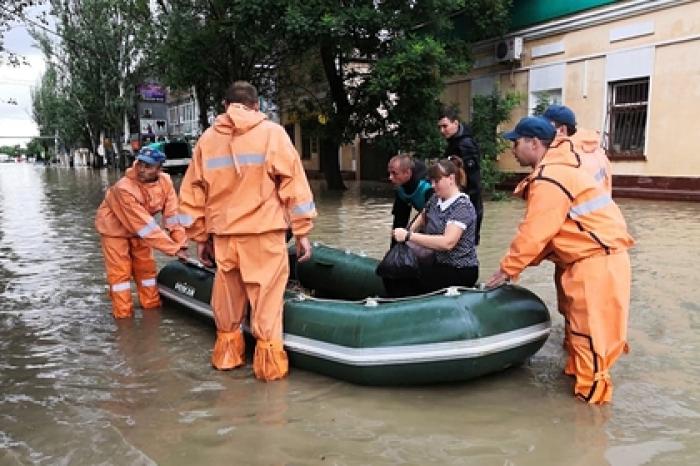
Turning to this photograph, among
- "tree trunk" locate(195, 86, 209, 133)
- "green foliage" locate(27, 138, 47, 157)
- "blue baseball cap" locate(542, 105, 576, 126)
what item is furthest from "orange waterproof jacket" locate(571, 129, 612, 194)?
"green foliage" locate(27, 138, 47, 157)

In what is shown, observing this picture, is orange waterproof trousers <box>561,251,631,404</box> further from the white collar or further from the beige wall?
the beige wall

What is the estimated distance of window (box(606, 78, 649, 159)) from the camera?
13.6 meters

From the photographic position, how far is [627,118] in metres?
14.0

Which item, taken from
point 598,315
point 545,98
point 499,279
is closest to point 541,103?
point 545,98

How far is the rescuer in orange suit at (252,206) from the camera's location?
3.80 meters

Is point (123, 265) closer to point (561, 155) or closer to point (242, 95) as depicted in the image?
point (242, 95)

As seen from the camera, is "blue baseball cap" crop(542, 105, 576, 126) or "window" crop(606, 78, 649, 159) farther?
"window" crop(606, 78, 649, 159)

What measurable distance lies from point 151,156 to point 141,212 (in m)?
0.45

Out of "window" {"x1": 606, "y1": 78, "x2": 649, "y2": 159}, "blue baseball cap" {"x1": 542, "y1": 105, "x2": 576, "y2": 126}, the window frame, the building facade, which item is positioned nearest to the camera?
"blue baseball cap" {"x1": 542, "y1": 105, "x2": 576, "y2": 126}

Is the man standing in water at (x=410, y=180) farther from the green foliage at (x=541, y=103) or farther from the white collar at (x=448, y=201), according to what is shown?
the green foliage at (x=541, y=103)

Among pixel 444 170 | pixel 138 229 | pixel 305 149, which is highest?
pixel 444 170

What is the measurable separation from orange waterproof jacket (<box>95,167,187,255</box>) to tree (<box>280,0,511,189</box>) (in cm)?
919

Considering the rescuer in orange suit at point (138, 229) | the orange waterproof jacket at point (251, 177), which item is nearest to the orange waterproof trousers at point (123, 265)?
the rescuer in orange suit at point (138, 229)

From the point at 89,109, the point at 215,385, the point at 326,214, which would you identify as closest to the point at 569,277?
the point at 215,385
